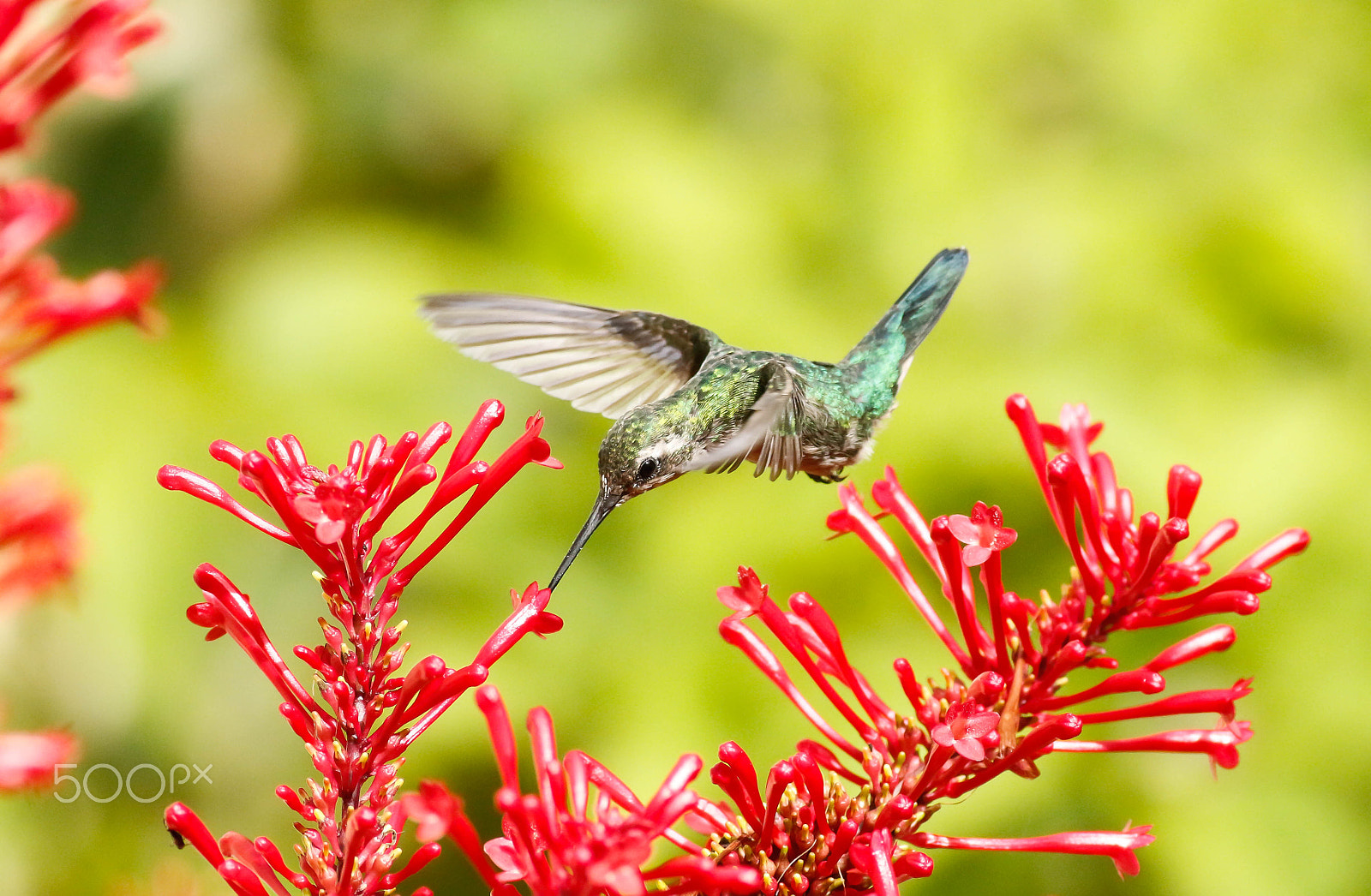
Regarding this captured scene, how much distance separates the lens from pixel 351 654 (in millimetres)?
1433

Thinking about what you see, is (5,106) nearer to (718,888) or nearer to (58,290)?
(58,290)

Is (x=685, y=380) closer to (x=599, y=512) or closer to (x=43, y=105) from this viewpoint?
(x=599, y=512)

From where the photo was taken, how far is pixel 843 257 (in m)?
4.66

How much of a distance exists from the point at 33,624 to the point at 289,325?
1392 millimetres

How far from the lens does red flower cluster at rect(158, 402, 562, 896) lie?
1.35 m

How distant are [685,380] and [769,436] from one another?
0.58m

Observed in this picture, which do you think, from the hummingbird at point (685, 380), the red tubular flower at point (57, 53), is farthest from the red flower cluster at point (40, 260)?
the hummingbird at point (685, 380)

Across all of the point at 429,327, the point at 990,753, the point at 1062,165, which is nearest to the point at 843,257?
the point at 1062,165

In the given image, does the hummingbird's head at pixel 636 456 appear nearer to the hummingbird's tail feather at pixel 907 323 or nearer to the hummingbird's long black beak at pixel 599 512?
the hummingbird's long black beak at pixel 599 512

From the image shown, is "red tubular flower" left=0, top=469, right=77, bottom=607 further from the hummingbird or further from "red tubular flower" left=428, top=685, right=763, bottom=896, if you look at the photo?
"red tubular flower" left=428, top=685, right=763, bottom=896

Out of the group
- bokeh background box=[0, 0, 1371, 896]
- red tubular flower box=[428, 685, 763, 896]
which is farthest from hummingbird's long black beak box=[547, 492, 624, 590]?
bokeh background box=[0, 0, 1371, 896]

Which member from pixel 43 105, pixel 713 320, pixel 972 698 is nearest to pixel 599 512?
pixel 972 698

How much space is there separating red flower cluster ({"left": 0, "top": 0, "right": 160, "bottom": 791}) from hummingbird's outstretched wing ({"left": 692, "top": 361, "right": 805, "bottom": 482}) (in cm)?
95

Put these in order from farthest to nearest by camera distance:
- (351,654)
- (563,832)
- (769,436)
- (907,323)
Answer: (907,323) → (769,436) → (351,654) → (563,832)
